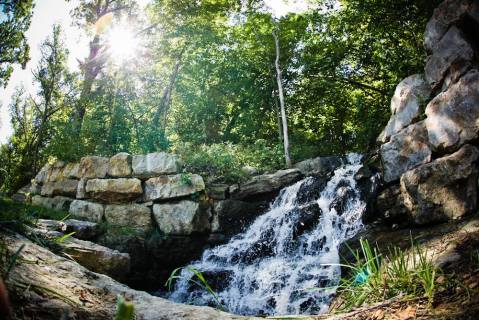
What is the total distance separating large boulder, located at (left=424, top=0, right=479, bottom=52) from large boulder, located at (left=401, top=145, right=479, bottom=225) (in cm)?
348

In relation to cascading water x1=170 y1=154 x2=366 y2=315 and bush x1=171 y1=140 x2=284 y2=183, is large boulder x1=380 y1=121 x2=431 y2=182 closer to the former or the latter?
cascading water x1=170 y1=154 x2=366 y2=315

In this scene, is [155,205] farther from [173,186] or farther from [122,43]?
[122,43]

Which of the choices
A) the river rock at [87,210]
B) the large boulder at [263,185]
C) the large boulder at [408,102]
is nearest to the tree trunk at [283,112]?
the large boulder at [263,185]

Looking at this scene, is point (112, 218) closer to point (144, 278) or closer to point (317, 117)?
point (144, 278)

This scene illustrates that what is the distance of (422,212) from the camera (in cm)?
591

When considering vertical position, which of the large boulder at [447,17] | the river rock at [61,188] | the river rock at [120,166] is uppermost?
the large boulder at [447,17]

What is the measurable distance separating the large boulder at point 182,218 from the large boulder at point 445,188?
5.76 meters

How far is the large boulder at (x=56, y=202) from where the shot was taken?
10.3m

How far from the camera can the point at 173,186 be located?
32.5 feet

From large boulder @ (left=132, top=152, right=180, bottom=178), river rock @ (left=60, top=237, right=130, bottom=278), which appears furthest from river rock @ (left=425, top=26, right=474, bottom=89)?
river rock @ (left=60, top=237, right=130, bottom=278)

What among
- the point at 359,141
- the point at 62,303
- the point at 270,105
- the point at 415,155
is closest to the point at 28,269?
the point at 62,303

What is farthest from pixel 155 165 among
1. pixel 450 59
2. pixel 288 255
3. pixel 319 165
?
pixel 450 59

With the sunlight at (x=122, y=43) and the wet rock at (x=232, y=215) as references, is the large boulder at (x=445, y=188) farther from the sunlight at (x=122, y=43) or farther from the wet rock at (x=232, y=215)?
the sunlight at (x=122, y=43)

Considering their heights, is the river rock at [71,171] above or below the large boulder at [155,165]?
above
